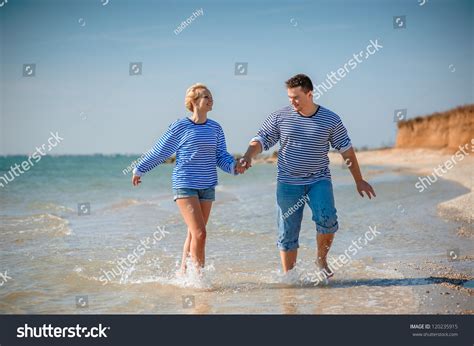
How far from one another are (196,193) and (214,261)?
1819mm

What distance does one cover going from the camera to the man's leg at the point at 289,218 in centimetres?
568

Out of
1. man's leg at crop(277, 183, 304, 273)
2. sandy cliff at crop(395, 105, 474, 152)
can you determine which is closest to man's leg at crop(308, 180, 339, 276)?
man's leg at crop(277, 183, 304, 273)

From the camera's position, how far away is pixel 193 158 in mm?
5496

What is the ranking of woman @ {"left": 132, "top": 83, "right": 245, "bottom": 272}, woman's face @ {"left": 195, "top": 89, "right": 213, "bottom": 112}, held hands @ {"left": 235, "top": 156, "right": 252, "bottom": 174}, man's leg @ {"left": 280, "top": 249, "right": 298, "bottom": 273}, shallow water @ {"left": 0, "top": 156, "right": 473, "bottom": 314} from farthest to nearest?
man's leg @ {"left": 280, "top": 249, "right": 298, "bottom": 273}, held hands @ {"left": 235, "top": 156, "right": 252, "bottom": 174}, woman @ {"left": 132, "top": 83, "right": 245, "bottom": 272}, woman's face @ {"left": 195, "top": 89, "right": 213, "bottom": 112}, shallow water @ {"left": 0, "top": 156, "right": 473, "bottom": 314}

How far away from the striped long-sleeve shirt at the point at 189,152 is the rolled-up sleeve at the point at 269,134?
36 centimetres

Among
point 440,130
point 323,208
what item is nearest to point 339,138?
point 323,208

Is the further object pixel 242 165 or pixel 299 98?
pixel 242 165

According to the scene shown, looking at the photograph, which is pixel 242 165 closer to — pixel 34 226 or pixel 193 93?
pixel 193 93

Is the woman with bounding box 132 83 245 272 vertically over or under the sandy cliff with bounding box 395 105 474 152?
under

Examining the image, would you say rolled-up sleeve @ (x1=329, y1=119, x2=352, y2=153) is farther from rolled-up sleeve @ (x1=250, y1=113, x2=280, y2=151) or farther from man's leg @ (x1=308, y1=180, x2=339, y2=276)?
rolled-up sleeve @ (x1=250, y1=113, x2=280, y2=151)

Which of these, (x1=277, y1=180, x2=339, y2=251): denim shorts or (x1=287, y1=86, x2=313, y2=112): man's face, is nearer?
(x1=287, y1=86, x2=313, y2=112): man's face

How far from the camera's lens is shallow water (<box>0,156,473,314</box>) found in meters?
5.27

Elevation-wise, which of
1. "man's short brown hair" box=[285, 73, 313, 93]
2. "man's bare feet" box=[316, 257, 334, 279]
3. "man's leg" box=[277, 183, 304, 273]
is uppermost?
"man's short brown hair" box=[285, 73, 313, 93]
